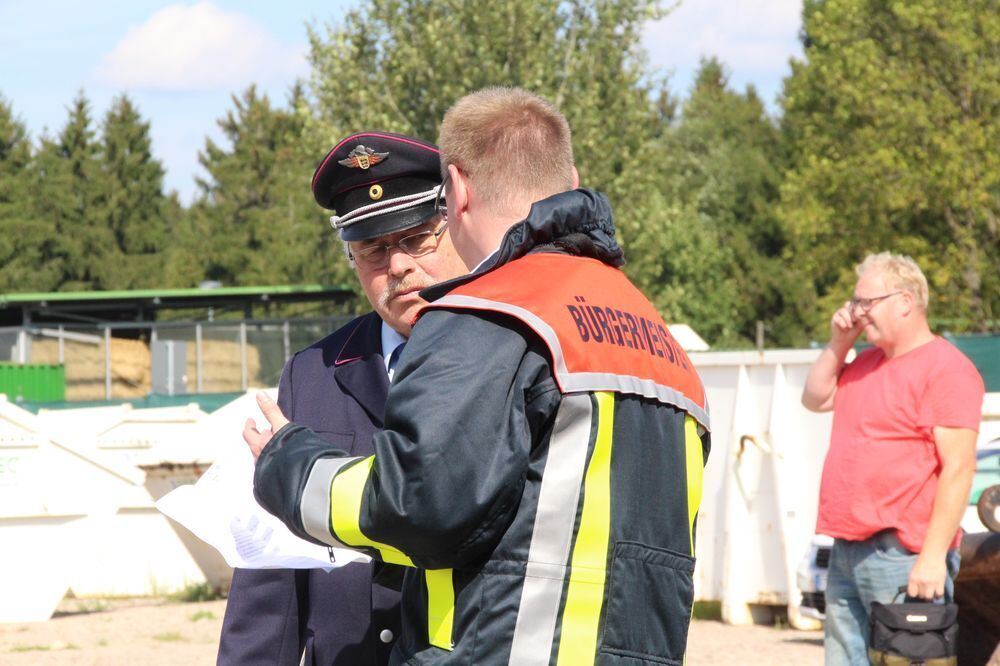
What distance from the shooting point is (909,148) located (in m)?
36.7

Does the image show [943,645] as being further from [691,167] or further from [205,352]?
[691,167]

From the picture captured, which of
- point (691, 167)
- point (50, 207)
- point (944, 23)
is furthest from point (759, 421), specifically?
point (50, 207)

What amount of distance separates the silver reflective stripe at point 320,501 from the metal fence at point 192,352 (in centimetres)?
3509

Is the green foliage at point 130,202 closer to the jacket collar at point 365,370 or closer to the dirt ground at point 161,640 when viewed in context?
the dirt ground at point 161,640

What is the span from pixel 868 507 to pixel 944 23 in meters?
33.8

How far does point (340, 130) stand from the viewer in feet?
116

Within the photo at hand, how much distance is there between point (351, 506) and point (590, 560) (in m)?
0.38

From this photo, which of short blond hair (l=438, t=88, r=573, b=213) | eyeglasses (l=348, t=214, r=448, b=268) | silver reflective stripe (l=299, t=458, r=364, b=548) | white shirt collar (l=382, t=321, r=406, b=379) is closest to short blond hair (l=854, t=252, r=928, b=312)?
eyeglasses (l=348, t=214, r=448, b=268)

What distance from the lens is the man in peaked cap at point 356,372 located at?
114 inches

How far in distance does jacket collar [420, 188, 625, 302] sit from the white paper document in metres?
0.67

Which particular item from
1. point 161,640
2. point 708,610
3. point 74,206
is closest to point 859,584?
point 708,610

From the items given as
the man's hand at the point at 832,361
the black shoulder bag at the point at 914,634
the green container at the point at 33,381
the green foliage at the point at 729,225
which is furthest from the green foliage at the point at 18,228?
the black shoulder bag at the point at 914,634

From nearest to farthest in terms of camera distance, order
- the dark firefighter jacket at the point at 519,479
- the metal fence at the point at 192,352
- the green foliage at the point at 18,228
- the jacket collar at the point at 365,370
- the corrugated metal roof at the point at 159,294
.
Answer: the dark firefighter jacket at the point at 519,479 → the jacket collar at the point at 365,370 → the metal fence at the point at 192,352 → the corrugated metal roof at the point at 159,294 → the green foliage at the point at 18,228

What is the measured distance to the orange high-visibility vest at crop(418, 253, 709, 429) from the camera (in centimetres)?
218
